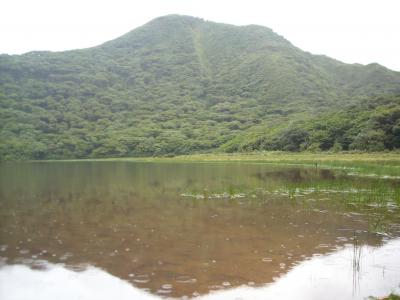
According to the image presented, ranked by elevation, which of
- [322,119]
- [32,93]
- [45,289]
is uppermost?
[32,93]

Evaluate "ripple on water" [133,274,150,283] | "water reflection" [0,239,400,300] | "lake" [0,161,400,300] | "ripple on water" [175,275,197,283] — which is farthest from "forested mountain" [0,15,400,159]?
"ripple on water" [133,274,150,283]

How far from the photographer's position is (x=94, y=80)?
641ft

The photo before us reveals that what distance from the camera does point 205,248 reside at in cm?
1401

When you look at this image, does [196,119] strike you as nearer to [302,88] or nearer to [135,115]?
[135,115]

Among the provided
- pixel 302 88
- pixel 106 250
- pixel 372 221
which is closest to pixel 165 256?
pixel 106 250

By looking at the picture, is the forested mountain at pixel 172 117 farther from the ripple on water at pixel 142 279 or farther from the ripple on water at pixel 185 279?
the ripple on water at pixel 142 279

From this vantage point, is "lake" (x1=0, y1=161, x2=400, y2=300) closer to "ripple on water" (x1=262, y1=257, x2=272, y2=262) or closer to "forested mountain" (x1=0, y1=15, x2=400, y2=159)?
"ripple on water" (x1=262, y1=257, x2=272, y2=262)

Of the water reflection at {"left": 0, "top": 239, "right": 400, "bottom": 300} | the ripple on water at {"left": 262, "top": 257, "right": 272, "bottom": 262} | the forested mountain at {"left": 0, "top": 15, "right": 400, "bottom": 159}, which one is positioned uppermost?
the forested mountain at {"left": 0, "top": 15, "right": 400, "bottom": 159}

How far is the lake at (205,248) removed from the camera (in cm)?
1047

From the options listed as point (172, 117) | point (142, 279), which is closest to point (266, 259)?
point (142, 279)

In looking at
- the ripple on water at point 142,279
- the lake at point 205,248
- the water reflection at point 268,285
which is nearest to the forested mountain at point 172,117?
the lake at point 205,248

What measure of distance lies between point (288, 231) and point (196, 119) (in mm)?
150281

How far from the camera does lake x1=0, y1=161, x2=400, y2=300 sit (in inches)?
412

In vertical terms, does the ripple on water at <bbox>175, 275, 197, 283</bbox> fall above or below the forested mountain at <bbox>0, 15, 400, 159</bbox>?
below
